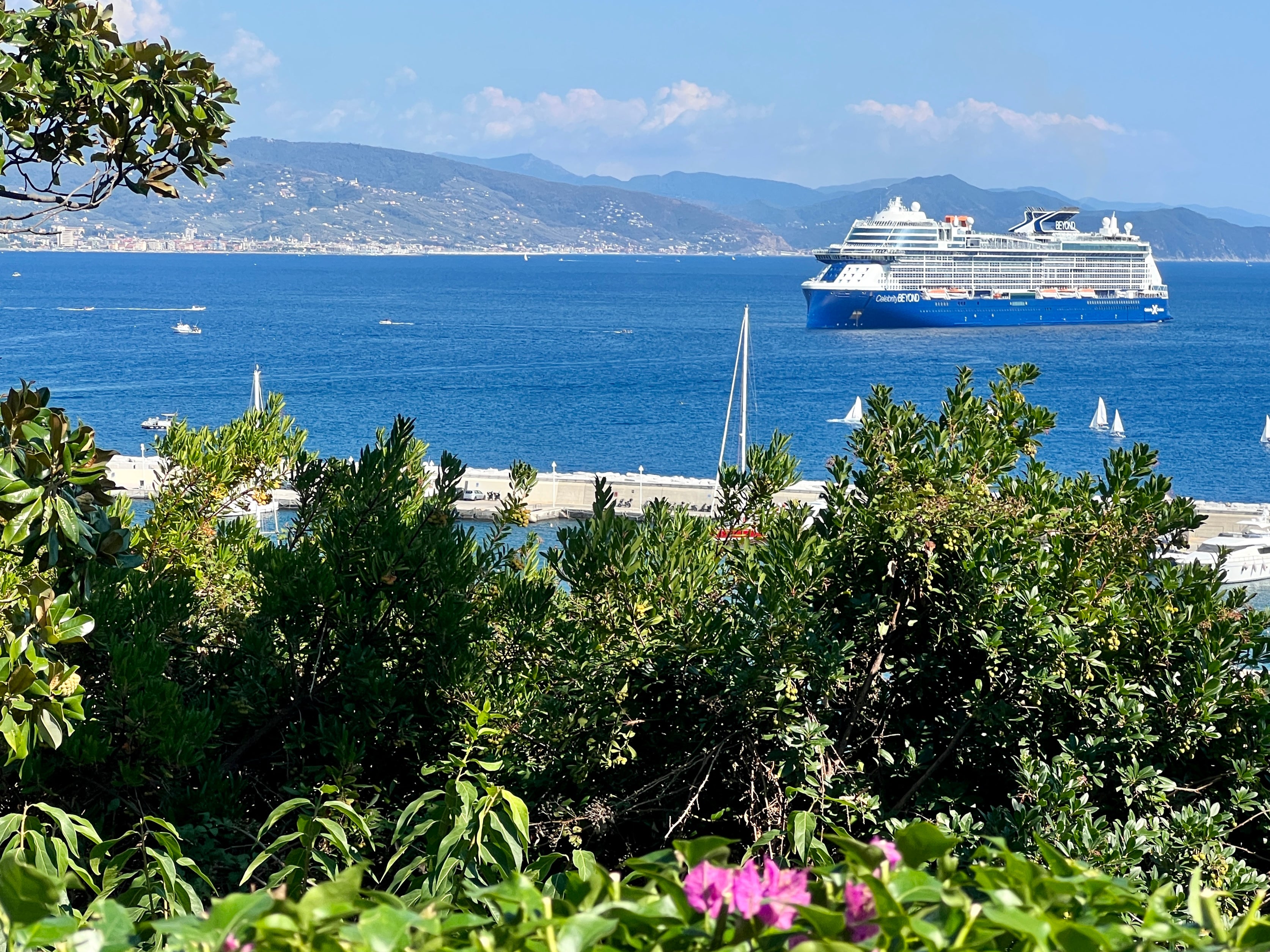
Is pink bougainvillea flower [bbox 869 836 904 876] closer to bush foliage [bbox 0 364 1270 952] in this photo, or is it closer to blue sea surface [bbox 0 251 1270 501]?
bush foliage [bbox 0 364 1270 952]

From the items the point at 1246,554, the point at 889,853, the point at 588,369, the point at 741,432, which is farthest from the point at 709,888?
the point at 588,369

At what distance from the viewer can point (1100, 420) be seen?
43.7 meters

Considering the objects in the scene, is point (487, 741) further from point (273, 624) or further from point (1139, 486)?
point (1139, 486)

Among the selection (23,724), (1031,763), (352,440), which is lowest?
(352,440)

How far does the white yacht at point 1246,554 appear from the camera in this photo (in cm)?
2316

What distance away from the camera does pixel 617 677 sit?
11.7ft

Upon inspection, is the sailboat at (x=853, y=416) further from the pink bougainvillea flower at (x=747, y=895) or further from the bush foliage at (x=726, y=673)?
the pink bougainvillea flower at (x=747, y=895)

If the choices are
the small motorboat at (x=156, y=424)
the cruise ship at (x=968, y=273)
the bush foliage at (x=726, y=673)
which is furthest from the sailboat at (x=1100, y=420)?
the bush foliage at (x=726, y=673)

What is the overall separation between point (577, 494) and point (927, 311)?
159 ft

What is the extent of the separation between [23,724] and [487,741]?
158 centimetres

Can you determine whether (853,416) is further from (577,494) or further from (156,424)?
(156,424)

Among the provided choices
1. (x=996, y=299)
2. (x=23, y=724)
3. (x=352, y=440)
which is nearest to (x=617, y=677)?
(x=23, y=724)

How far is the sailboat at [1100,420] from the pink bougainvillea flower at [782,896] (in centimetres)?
4515

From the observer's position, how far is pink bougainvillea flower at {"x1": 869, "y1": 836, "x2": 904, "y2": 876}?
105 centimetres
